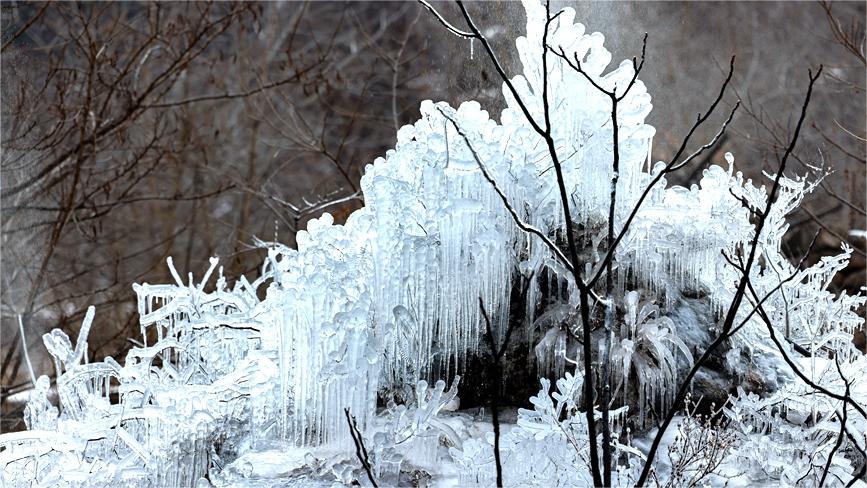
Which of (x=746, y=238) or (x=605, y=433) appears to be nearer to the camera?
(x=605, y=433)

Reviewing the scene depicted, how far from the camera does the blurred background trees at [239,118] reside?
7.07 metres

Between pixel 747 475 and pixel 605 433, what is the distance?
4.41 feet

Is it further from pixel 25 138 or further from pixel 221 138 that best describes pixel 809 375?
pixel 221 138

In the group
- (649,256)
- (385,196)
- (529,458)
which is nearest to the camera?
(529,458)

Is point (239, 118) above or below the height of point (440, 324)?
above

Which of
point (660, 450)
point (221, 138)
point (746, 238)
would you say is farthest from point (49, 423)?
point (221, 138)

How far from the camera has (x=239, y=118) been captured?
44.9 feet

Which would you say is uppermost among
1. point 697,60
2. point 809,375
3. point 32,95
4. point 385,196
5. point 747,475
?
point 697,60

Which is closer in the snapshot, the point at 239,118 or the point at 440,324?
the point at 440,324

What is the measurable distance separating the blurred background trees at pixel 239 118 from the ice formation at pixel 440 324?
3.96ft

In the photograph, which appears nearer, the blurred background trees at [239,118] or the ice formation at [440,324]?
the ice formation at [440,324]

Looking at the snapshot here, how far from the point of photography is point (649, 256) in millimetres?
4145

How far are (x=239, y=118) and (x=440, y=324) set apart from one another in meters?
10.3

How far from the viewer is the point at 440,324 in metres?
3.88
